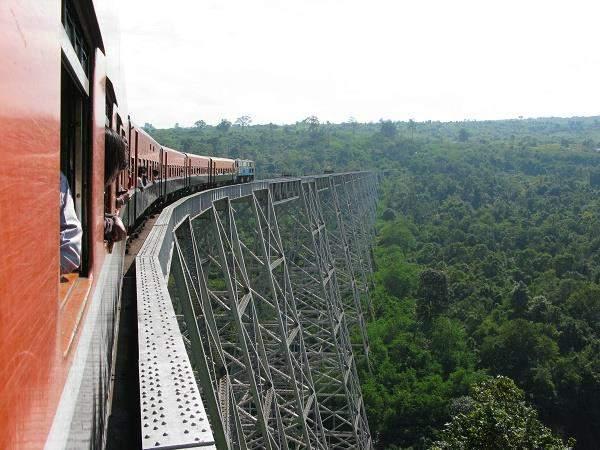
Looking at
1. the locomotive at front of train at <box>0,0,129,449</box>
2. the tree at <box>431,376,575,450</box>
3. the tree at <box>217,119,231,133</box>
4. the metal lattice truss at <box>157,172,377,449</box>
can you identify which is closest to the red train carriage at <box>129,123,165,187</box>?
the metal lattice truss at <box>157,172,377,449</box>

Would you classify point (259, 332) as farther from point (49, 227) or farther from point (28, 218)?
point (28, 218)

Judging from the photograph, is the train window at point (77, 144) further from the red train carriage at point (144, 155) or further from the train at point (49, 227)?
the red train carriage at point (144, 155)

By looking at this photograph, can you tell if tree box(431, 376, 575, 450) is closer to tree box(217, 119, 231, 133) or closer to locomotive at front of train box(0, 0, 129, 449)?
locomotive at front of train box(0, 0, 129, 449)

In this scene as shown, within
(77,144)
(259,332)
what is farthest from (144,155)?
(77,144)

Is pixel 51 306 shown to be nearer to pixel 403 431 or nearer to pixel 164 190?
pixel 164 190

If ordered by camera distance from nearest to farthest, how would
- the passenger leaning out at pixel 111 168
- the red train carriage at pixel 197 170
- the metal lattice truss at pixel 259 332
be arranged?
the passenger leaning out at pixel 111 168
the metal lattice truss at pixel 259 332
the red train carriage at pixel 197 170

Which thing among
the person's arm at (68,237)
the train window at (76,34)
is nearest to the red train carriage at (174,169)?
the train window at (76,34)
